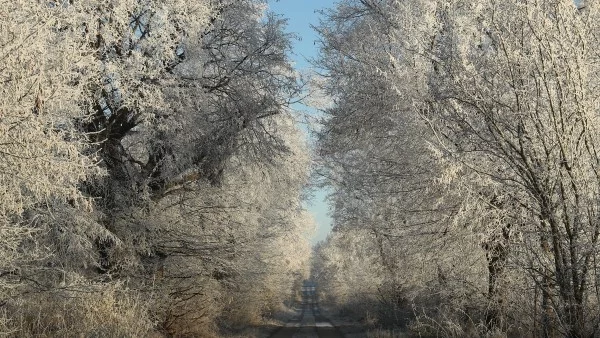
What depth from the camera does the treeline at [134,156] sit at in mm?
7180

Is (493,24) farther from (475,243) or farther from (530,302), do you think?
(475,243)

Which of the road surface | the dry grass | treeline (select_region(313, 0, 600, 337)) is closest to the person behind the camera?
treeline (select_region(313, 0, 600, 337))

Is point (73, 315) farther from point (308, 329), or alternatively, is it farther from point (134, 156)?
point (308, 329)

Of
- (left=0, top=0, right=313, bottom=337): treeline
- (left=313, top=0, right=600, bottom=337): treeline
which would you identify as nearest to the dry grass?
(left=0, top=0, right=313, bottom=337): treeline

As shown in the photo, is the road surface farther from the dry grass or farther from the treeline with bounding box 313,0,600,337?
the dry grass

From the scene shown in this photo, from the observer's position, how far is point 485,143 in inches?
243

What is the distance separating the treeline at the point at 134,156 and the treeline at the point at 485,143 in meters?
2.35

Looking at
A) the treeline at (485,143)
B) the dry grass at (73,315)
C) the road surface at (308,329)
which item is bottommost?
the road surface at (308,329)

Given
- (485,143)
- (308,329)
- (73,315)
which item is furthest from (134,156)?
(308,329)

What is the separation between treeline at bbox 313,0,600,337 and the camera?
521 cm

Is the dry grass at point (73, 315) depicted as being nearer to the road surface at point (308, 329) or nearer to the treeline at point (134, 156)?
the treeline at point (134, 156)

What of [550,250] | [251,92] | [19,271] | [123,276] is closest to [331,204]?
[251,92]

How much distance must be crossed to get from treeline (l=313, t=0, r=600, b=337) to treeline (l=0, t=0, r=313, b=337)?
2.35 m

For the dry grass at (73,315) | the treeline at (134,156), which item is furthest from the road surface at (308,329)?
the dry grass at (73,315)
